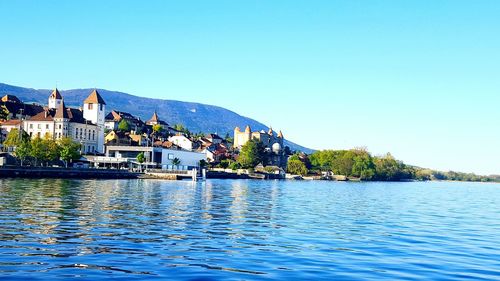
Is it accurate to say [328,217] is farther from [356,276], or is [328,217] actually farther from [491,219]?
[356,276]

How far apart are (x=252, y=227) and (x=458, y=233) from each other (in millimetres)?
12021

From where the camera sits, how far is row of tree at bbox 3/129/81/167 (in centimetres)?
10471

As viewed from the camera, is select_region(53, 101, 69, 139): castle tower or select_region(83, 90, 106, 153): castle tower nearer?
select_region(53, 101, 69, 139): castle tower

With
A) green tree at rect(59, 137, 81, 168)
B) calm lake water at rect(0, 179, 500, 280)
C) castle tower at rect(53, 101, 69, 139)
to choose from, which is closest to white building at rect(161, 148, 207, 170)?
castle tower at rect(53, 101, 69, 139)

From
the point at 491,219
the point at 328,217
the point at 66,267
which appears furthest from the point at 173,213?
the point at 491,219

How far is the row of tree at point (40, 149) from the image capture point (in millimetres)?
104706

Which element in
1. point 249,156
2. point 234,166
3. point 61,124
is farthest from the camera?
point 249,156

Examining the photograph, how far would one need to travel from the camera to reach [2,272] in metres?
15.7

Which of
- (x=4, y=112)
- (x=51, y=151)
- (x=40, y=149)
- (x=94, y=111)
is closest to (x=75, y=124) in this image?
(x=94, y=111)

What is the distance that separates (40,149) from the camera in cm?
10575

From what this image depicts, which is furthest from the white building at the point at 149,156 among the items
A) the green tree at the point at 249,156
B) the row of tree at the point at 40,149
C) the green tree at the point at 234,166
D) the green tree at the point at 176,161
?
the green tree at the point at 249,156

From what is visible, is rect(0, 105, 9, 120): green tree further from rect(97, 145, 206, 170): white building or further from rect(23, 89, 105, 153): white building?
rect(97, 145, 206, 170): white building

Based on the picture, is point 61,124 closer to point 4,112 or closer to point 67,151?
point 4,112

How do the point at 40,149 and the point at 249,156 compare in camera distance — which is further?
the point at 249,156
